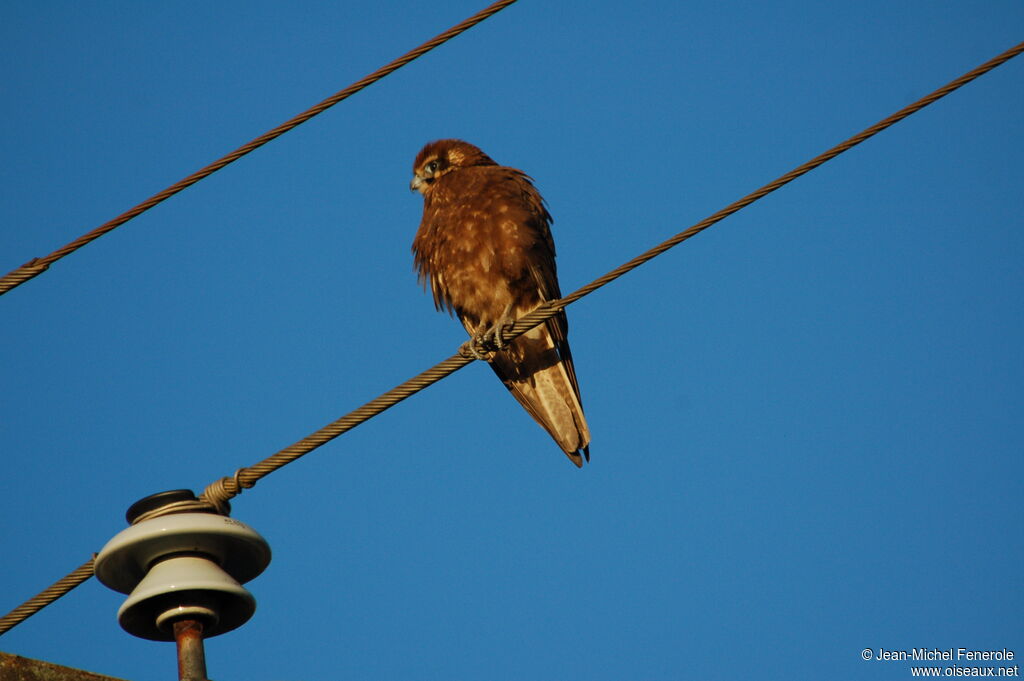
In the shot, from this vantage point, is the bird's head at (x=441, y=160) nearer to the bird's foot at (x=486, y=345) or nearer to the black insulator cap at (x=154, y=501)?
the bird's foot at (x=486, y=345)

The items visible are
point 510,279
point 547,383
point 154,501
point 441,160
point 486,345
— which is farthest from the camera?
point 441,160

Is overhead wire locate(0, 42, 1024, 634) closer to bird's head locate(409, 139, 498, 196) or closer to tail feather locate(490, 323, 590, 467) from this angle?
tail feather locate(490, 323, 590, 467)

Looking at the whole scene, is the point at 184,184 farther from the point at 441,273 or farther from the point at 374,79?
the point at 441,273

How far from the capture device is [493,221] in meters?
7.19

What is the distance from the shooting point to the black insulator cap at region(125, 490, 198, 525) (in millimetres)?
3848

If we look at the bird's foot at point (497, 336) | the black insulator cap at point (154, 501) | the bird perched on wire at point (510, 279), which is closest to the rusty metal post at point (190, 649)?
the black insulator cap at point (154, 501)

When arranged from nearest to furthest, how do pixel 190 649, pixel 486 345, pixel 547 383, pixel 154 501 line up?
pixel 190 649 < pixel 154 501 < pixel 486 345 < pixel 547 383

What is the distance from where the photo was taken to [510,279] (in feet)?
23.6

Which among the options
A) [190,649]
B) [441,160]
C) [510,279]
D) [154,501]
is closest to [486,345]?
[510,279]

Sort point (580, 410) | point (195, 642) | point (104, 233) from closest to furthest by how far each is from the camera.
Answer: point (195, 642) → point (104, 233) → point (580, 410)

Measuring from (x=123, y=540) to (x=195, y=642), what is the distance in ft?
1.28

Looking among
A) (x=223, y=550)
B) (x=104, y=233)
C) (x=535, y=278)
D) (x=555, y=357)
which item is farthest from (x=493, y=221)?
(x=223, y=550)

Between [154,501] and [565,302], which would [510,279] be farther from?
[154,501]

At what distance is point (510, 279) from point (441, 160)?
139 centimetres
